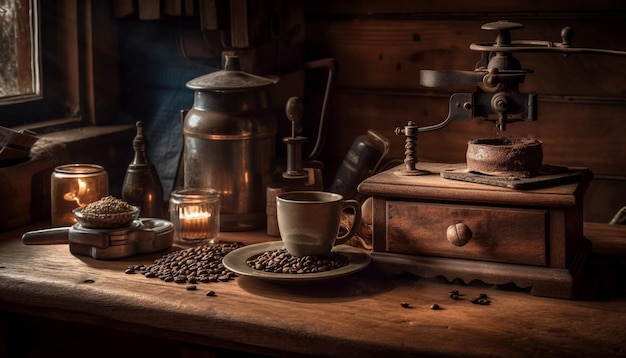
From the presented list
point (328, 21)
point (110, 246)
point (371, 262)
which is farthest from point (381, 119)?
point (110, 246)

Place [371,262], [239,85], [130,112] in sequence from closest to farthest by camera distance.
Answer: [371,262]
[239,85]
[130,112]

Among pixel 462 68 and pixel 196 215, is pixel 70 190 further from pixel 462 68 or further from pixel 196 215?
pixel 462 68

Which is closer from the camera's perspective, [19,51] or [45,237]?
[45,237]

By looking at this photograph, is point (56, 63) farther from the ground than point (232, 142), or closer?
farther from the ground

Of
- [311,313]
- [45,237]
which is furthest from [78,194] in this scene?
[311,313]

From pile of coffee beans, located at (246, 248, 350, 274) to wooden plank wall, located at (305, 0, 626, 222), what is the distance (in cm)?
63

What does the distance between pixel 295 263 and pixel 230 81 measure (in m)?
0.50

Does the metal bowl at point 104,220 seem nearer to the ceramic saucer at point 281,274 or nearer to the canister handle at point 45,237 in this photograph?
the canister handle at point 45,237

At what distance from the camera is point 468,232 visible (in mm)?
1471

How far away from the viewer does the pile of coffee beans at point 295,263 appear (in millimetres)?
1509

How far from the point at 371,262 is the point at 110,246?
497 mm

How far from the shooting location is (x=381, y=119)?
2154 mm

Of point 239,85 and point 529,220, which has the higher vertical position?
point 239,85

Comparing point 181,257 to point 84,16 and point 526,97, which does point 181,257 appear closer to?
point 526,97
